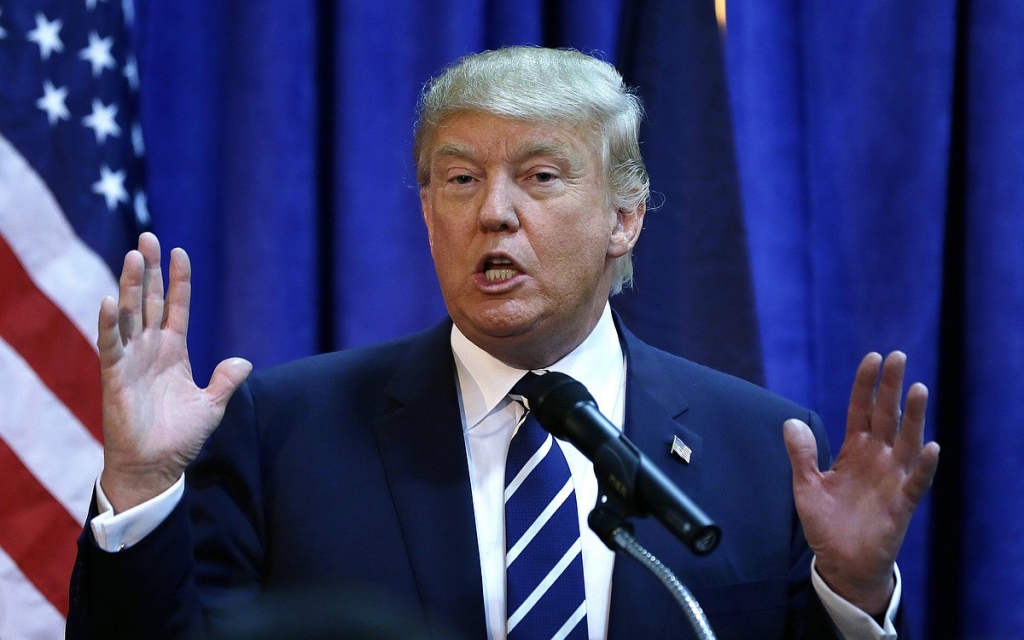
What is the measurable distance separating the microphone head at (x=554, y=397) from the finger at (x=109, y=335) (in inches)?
24.2

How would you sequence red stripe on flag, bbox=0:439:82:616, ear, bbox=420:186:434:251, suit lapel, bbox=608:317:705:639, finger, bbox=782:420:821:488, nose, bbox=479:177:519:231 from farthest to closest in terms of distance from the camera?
red stripe on flag, bbox=0:439:82:616, ear, bbox=420:186:434:251, nose, bbox=479:177:519:231, suit lapel, bbox=608:317:705:639, finger, bbox=782:420:821:488

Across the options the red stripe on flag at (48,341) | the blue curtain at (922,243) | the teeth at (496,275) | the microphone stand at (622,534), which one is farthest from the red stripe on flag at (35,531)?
the blue curtain at (922,243)

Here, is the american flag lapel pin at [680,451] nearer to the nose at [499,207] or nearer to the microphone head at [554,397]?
the nose at [499,207]

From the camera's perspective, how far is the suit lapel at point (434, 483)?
5.74ft

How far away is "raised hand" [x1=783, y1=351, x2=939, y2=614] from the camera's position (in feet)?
5.34

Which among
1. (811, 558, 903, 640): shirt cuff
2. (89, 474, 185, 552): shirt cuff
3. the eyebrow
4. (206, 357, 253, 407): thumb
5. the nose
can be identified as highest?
the eyebrow

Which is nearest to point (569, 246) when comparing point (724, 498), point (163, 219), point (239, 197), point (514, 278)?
point (514, 278)

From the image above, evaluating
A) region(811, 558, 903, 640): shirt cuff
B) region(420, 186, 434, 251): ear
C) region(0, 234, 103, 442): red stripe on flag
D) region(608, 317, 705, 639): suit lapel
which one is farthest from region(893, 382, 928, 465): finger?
region(0, 234, 103, 442): red stripe on flag

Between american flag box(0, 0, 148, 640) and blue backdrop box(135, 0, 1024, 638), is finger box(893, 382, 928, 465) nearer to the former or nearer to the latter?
blue backdrop box(135, 0, 1024, 638)

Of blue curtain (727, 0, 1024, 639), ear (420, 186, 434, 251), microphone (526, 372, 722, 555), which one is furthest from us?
blue curtain (727, 0, 1024, 639)

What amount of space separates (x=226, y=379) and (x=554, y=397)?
0.61 meters

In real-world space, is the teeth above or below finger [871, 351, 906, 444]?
above

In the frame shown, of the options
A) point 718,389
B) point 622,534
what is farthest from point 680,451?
point 622,534

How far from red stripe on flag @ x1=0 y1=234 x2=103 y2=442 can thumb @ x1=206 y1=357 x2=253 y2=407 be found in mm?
684
